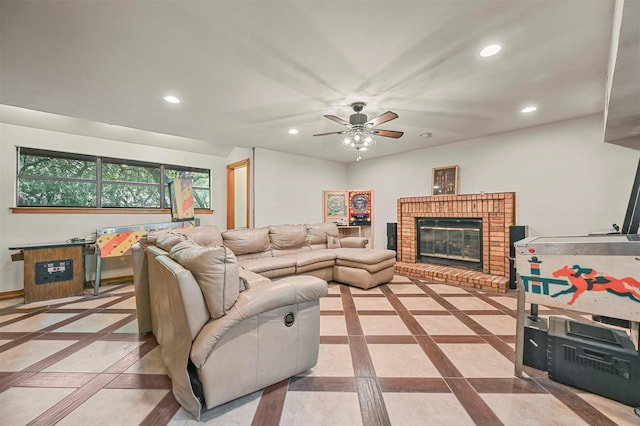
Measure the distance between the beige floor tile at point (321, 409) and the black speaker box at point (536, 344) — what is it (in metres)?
1.29

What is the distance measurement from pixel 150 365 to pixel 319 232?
10.4ft

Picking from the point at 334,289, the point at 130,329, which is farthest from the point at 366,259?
the point at 130,329

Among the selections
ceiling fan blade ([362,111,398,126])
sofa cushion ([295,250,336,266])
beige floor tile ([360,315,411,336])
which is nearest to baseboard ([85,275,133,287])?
sofa cushion ([295,250,336,266])

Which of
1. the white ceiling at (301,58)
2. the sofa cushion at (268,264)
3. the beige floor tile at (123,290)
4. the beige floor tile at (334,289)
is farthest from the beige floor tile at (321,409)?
the beige floor tile at (123,290)

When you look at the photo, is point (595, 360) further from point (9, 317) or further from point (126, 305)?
point (9, 317)

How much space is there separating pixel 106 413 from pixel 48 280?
3192mm

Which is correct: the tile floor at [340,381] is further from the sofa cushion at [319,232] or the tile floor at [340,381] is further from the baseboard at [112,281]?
the sofa cushion at [319,232]

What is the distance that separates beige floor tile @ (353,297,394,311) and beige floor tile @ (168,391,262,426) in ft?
5.72

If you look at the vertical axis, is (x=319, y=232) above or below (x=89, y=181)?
below

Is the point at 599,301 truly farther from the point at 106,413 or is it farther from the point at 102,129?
the point at 102,129

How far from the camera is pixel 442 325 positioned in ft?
8.25

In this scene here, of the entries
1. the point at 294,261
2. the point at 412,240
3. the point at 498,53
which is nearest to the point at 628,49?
the point at 498,53

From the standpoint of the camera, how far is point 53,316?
2842 mm

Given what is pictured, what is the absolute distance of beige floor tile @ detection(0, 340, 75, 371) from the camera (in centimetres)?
190
